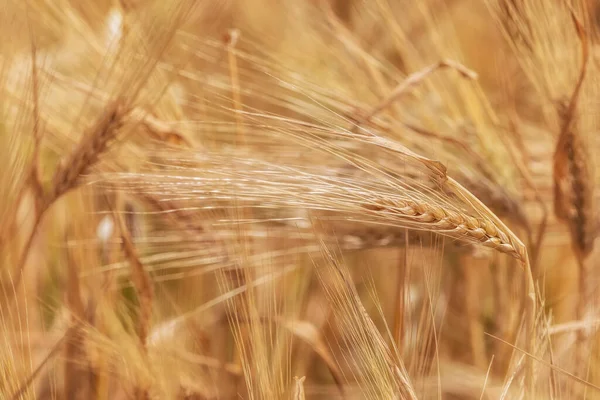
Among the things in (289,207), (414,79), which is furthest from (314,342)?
(414,79)

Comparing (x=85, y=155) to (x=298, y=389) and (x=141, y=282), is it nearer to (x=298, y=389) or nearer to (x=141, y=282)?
(x=141, y=282)

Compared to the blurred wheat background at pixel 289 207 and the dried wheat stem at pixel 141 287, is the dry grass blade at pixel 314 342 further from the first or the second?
the dried wheat stem at pixel 141 287

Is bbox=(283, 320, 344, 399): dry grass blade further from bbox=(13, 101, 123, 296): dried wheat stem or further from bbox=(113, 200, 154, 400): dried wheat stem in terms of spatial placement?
bbox=(13, 101, 123, 296): dried wheat stem

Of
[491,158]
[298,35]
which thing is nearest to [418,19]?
[298,35]

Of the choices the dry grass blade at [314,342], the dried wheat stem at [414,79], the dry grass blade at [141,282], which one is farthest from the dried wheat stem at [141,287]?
the dried wheat stem at [414,79]

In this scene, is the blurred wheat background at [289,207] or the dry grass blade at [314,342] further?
the dry grass blade at [314,342]

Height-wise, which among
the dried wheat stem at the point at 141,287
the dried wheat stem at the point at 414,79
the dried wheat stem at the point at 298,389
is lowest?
the dried wheat stem at the point at 298,389

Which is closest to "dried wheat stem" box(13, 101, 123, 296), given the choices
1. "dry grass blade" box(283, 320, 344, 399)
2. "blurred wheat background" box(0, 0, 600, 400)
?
"blurred wheat background" box(0, 0, 600, 400)

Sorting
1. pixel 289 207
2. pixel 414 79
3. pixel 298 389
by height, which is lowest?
pixel 298 389
